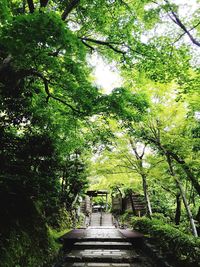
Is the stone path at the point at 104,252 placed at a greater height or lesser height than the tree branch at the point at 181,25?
lesser

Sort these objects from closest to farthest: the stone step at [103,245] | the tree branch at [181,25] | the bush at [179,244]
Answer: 1. the bush at [179,244]
2. the tree branch at [181,25]
3. the stone step at [103,245]

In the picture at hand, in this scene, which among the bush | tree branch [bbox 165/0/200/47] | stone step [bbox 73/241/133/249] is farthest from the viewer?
stone step [bbox 73/241/133/249]

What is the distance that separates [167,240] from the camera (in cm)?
747

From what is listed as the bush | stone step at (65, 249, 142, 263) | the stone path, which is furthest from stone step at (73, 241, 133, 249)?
the bush

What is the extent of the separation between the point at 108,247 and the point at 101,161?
5.72 metres

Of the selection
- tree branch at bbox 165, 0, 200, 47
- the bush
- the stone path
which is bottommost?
the stone path

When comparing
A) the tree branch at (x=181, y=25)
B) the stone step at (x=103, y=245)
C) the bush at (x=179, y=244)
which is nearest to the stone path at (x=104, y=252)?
the stone step at (x=103, y=245)

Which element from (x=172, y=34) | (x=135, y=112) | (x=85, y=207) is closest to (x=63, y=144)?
(x=135, y=112)

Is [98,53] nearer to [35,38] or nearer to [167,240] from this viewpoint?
[35,38]

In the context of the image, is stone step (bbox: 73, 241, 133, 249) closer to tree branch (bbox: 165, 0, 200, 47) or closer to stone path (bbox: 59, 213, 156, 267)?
stone path (bbox: 59, 213, 156, 267)

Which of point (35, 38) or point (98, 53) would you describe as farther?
point (98, 53)

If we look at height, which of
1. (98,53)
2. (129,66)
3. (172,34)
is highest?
(98,53)

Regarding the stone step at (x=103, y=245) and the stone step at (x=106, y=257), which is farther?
the stone step at (x=103, y=245)

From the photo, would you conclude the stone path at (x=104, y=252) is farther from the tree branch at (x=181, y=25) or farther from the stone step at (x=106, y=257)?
the tree branch at (x=181, y=25)
